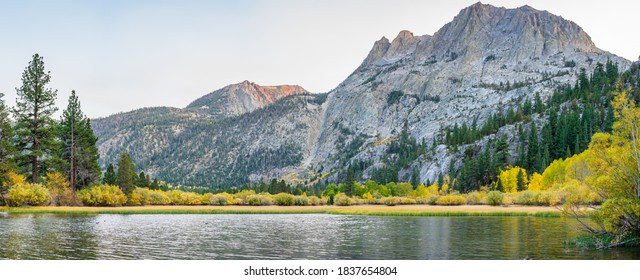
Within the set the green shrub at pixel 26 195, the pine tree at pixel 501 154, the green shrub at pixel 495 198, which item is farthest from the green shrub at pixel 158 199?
the pine tree at pixel 501 154

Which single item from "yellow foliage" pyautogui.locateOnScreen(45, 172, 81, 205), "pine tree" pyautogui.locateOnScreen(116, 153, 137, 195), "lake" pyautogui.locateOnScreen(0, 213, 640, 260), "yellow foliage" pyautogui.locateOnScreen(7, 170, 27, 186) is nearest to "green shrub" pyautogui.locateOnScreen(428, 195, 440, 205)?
"pine tree" pyautogui.locateOnScreen(116, 153, 137, 195)

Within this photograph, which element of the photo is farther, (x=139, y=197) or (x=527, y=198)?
(x=139, y=197)

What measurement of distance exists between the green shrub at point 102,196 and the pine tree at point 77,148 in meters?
2.58

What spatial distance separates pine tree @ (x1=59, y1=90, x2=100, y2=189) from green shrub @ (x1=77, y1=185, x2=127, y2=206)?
2.58 meters

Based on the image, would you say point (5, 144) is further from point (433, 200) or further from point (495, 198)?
point (495, 198)

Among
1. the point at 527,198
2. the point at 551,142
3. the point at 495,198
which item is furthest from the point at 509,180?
the point at 551,142

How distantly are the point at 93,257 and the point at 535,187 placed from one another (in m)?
104

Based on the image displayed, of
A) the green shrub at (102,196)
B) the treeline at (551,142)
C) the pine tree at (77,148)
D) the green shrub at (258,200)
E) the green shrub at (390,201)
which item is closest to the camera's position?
the green shrub at (102,196)

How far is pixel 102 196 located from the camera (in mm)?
90625

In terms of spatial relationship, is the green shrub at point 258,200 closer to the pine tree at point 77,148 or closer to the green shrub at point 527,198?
the pine tree at point 77,148

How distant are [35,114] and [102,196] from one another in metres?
18.8

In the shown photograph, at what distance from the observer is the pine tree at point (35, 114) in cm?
7750

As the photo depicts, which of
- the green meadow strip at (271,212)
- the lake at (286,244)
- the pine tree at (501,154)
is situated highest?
the pine tree at (501,154)
